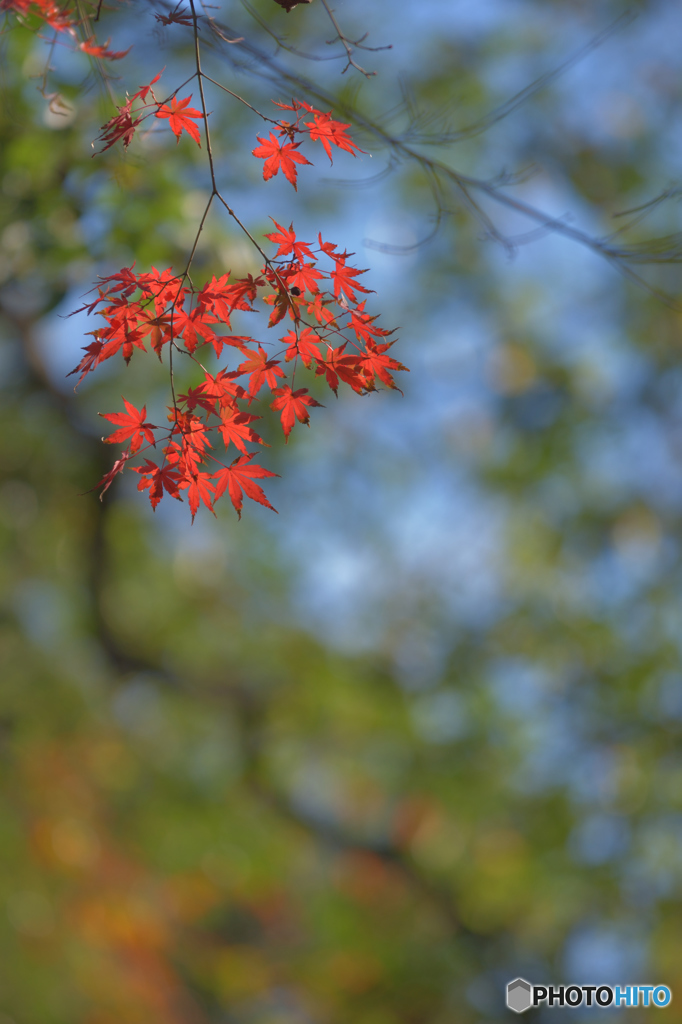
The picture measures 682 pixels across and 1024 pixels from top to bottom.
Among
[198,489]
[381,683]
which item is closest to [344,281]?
[198,489]

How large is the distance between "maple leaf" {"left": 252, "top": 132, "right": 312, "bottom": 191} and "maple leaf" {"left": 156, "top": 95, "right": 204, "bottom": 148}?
11 centimetres

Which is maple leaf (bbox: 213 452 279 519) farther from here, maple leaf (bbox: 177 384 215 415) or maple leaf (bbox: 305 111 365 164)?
maple leaf (bbox: 305 111 365 164)

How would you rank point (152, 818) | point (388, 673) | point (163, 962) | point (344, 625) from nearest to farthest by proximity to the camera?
1. point (388, 673)
2. point (344, 625)
3. point (152, 818)
4. point (163, 962)

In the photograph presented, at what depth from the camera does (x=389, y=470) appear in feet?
16.0

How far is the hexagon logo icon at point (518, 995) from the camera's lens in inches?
170

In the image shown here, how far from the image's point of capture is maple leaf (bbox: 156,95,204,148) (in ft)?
3.17

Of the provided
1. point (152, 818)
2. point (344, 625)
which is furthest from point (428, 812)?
point (152, 818)

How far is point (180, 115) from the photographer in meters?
0.99

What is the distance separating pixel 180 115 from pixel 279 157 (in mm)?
163

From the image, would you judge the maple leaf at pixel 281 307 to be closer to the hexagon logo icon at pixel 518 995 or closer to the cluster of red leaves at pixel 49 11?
the cluster of red leaves at pixel 49 11

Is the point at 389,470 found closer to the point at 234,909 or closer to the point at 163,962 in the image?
the point at 234,909

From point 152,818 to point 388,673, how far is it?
2433 millimetres

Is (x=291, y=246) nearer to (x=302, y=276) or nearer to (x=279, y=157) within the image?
(x=302, y=276)

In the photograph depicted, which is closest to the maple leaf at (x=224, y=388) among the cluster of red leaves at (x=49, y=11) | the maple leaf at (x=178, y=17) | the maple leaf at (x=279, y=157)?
the maple leaf at (x=279, y=157)
